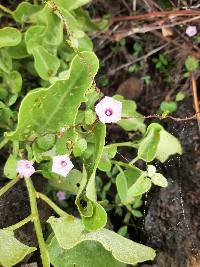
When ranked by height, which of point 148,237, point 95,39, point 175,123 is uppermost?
point 95,39

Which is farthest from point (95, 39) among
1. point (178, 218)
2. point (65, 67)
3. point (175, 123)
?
point (178, 218)

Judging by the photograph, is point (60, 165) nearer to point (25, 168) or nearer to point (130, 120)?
point (25, 168)

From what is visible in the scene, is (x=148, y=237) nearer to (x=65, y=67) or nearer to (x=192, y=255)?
(x=192, y=255)

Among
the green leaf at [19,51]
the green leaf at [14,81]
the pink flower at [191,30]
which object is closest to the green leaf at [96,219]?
the green leaf at [14,81]

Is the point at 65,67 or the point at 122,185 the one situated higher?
the point at 65,67

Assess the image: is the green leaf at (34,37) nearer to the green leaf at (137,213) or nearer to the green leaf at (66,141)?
the green leaf at (66,141)

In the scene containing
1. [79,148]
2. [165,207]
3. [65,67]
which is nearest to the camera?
[79,148]

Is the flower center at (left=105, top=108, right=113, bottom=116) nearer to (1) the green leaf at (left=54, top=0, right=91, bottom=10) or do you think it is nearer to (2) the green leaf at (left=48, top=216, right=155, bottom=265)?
(2) the green leaf at (left=48, top=216, right=155, bottom=265)
